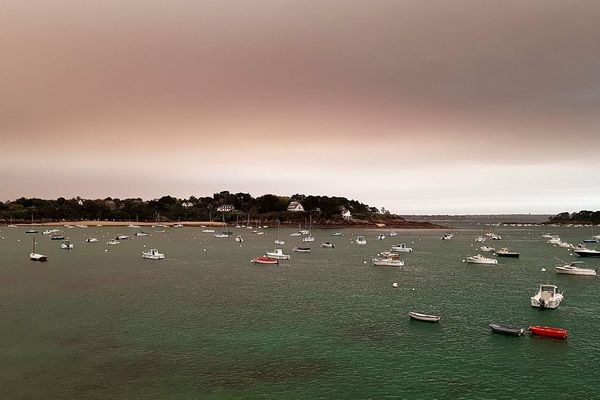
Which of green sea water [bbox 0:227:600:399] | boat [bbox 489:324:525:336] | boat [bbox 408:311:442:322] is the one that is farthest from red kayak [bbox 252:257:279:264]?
boat [bbox 489:324:525:336]

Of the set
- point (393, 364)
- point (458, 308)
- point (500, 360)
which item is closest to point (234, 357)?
point (393, 364)

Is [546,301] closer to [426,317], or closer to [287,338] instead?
[426,317]

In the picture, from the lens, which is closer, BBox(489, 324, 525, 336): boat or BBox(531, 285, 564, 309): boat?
BBox(489, 324, 525, 336): boat

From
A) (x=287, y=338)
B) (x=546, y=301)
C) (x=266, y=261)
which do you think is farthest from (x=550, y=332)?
(x=266, y=261)

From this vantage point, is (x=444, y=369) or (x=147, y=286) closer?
(x=444, y=369)

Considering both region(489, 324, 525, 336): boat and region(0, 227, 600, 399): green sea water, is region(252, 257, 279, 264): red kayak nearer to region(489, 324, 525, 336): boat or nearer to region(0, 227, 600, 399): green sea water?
region(0, 227, 600, 399): green sea water

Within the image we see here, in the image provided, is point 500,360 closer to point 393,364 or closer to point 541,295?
point 393,364
